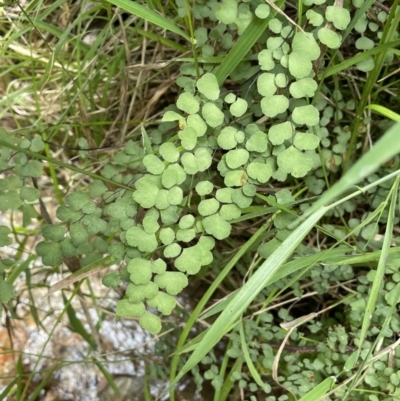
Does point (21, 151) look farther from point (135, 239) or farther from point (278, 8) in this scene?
point (278, 8)

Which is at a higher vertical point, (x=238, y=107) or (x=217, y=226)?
(x=238, y=107)

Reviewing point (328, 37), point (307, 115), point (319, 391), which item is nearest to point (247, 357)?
point (319, 391)

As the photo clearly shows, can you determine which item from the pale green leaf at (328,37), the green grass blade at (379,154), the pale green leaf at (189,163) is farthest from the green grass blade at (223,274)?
the green grass blade at (379,154)

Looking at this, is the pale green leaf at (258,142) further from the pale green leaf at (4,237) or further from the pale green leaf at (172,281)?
the pale green leaf at (4,237)

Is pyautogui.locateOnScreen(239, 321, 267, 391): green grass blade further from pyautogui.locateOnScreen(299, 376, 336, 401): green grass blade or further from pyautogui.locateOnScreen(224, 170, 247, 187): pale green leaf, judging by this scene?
pyautogui.locateOnScreen(224, 170, 247, 187): pale green leaf

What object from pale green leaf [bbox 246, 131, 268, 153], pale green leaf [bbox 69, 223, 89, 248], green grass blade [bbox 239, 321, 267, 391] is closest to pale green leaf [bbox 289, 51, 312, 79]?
pale green leaf [bbox 246, 131, 268, 153]

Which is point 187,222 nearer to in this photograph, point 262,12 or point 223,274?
point 223,274

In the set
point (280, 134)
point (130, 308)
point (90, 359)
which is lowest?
point (90, 359)
